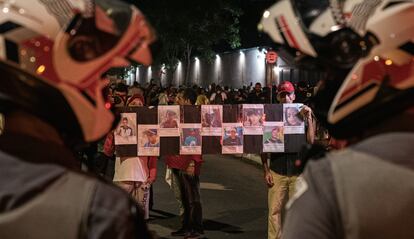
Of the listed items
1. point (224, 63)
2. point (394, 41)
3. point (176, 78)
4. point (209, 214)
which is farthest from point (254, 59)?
point (394, 41)

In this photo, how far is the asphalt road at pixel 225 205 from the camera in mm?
7914

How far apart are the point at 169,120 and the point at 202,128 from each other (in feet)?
1.40

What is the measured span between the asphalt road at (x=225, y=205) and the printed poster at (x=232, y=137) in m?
1.14

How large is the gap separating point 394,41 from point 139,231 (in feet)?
3.52

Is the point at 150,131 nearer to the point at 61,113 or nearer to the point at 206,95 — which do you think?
the point at 61,113

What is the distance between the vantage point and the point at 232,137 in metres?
7.51

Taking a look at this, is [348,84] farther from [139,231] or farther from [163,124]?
[163,124]

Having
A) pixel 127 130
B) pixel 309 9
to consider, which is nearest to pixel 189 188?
pixel 127 130

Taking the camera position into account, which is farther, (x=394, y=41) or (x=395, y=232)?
(x=394, y=41)

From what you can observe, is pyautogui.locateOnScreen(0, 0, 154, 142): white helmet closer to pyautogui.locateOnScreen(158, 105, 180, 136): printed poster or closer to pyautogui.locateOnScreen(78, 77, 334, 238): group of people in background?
pyautogui.locateOnScreen(78, 77, 334, 238): group of people in background

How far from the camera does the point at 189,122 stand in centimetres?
741

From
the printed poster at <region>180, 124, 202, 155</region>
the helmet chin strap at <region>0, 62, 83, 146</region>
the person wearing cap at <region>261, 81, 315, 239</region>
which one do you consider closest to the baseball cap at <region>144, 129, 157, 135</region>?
the printed poster at <region>180, 124, 202, 155</region>

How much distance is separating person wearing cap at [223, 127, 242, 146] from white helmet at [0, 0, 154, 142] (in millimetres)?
5495

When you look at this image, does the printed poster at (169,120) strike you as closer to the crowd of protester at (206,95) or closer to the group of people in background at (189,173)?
the group of people in background at (189,173)
